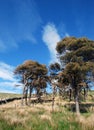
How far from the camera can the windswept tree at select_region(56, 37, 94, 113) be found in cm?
2430

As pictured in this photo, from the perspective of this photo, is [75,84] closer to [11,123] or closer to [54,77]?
[54,77]

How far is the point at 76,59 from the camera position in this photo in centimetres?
2478

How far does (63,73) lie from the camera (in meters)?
25.2

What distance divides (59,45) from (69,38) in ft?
4.86

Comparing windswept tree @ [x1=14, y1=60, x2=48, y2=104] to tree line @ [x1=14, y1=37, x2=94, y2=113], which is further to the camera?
windswept tree @ [x1=14, y1=60, x2=48, y2=104]

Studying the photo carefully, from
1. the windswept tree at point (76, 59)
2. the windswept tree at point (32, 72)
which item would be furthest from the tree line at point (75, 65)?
the windswept tree at point (32, 72)

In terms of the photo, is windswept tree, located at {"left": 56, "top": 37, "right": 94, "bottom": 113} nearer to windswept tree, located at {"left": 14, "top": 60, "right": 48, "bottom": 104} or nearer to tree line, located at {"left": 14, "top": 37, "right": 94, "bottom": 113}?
tree line, located at {"left": 14, "top": 37, "right": 94, "bottom": 113}

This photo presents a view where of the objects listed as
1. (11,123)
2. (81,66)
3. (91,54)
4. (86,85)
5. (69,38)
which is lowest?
(11,123)

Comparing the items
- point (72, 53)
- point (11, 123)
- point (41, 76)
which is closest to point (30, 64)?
point (41, 76)

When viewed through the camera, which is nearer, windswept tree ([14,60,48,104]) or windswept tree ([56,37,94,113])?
windswept tree ([56,37,94,113])

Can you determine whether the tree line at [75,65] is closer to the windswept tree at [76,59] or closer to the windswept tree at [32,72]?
the windswept tree at [76,59]

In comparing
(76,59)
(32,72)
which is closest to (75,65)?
(76,59)

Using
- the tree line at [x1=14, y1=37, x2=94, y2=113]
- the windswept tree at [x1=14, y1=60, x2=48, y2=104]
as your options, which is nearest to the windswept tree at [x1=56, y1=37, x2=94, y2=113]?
the tree line at [x1=14, y1=37, x2=94, y2=113]

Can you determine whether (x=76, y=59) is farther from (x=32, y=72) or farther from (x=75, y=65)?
(x=32, y=72)
